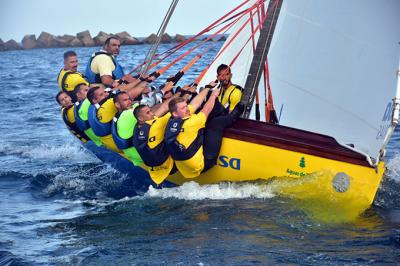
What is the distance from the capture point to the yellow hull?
6309 millimetres

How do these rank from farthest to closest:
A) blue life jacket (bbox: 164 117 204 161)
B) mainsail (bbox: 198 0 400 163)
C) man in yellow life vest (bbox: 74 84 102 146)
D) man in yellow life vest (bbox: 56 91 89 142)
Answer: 1. man in yellow life vest (bbox: 56 91 89 142)
2. man in yellow life vest (bbox: 74 84 102 146)
3. mainsail (bbox: 198 0 400 163)
4. blue life jacket (bbox: 164 117 204 161)

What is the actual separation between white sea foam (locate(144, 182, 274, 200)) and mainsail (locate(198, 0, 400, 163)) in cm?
103

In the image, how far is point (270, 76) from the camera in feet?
30.3

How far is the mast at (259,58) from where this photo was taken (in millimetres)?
7445

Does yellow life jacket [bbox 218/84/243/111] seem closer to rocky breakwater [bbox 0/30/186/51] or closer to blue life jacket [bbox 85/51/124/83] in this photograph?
blue life jacket [bbox 85/51/124/83]

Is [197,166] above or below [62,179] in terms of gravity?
above

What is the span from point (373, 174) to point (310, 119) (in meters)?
2.39

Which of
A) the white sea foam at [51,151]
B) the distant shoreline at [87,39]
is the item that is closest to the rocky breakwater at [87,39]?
the distant shoreline at [87,39]

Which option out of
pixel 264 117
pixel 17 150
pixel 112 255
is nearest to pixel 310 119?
pixel 264 117

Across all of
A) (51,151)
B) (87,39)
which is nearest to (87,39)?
(87,39)

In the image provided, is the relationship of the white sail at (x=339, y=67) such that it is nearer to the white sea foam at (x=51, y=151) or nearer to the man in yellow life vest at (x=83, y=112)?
the man in yellow life vest at (x=83, y=112)

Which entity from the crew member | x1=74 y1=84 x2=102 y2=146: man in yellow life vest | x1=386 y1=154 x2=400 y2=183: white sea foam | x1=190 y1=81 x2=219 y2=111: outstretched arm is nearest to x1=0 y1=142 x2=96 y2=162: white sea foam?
the crew member

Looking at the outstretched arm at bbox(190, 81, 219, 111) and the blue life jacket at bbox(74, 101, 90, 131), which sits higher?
the outstretched arm at bbox(190, 81, 219, 111)

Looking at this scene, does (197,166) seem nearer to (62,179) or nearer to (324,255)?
(324,255)
